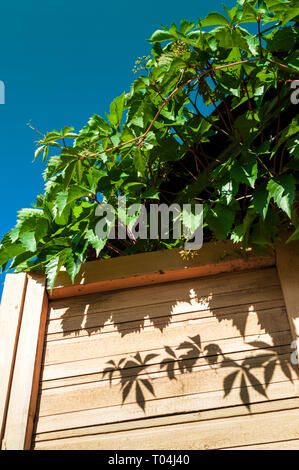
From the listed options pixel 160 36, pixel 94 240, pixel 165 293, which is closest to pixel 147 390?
pixel 165 293

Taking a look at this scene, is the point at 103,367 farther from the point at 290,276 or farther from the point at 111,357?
the point at 290,276

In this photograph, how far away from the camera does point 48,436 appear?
1.34 metres

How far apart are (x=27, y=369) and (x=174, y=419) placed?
1.68 ft

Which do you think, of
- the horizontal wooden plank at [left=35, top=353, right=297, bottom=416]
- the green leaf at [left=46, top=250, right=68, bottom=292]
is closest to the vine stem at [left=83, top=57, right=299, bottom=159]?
the green leaf at [left=46, top=250, right=68, bottom=292]

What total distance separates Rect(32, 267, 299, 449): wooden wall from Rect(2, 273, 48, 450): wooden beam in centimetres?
3

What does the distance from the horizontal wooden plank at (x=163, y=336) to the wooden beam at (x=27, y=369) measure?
56 millimetres

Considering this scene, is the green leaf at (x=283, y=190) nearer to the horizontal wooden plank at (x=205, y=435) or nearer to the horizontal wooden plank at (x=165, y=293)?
the horizontal wooden plank at (x=165, y=293)

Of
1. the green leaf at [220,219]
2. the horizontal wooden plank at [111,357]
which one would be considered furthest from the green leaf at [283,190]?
the horizontal wooden plank at [111,357]

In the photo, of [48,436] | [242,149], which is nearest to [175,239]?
[242,149]

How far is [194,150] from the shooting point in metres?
1.58

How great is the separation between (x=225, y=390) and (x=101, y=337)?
0.46 m

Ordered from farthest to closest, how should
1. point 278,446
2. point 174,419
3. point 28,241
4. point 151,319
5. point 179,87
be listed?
1. point 28,241
2. point 151,319
3. point 179,87
4. point 174,419
5. point 278,446

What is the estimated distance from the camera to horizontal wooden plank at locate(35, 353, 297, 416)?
132 centimetres

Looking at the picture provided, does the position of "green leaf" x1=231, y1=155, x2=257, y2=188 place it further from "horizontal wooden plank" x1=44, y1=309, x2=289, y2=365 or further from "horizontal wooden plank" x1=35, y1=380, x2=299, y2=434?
"horizontal wooden plank" x1=35, y1=380, x2=299, y2=434
